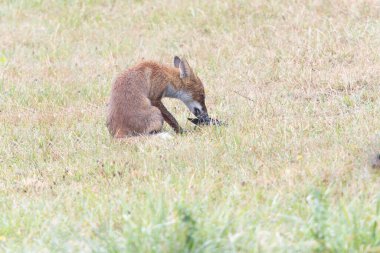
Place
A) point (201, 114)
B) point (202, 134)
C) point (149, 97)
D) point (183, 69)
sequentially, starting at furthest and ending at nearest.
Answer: point (183, 69) < point (201, 114) < point (149, 97) < point (202, 134)

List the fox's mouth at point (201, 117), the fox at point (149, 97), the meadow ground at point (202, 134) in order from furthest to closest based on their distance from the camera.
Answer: the fox's mouth at point (201, 117) < the fox at point (149, 97) < the meadow ground at point (202, 134)

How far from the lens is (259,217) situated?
5918 mm

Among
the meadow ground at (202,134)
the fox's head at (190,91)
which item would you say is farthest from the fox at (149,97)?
the meadow ground at (202,134)

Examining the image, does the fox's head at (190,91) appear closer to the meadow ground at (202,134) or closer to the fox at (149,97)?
the fox at (149,97)

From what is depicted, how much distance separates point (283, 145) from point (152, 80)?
2.37 metres

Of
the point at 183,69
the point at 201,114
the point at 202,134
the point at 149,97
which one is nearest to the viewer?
the point at 202,134

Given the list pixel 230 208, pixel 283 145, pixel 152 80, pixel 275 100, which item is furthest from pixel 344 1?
pixel 230 208

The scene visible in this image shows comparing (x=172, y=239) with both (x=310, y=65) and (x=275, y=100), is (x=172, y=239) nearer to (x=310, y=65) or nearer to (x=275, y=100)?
(x=275, y=100)

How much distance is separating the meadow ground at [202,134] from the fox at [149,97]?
0.29 metres

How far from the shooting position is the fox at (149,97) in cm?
931

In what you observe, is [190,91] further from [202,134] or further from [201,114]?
[202,134]

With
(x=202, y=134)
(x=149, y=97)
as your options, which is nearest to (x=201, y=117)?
(x=149, y=97)

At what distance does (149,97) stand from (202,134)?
3.22ft

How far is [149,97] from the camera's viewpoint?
9898 millimetres
